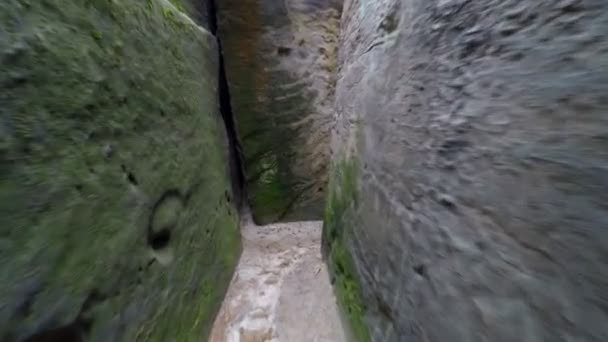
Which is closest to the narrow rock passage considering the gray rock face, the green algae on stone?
the green algae on stone

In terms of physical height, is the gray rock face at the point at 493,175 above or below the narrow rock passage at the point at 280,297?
above

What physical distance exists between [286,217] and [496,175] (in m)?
2.37

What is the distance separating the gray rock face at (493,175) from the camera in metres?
0.41

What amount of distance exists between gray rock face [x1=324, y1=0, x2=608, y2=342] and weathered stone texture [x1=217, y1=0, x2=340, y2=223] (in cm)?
172

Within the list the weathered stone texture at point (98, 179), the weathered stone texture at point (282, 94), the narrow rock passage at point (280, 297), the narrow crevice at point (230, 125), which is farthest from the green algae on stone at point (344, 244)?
the narrow crevice at point (230, 125)

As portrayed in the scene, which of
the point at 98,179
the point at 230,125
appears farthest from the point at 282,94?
the point at 98,179

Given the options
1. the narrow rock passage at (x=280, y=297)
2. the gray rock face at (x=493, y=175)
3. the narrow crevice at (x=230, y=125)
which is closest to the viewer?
the gray rock face at (x=493, y=175)

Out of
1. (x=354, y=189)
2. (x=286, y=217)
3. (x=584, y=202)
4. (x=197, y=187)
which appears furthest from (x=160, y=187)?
(x=286, y=217)

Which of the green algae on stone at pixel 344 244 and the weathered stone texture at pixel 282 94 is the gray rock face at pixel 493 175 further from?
the weathered stone texture at pixel 282 94

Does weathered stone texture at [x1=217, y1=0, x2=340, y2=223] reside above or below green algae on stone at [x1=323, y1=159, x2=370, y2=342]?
above

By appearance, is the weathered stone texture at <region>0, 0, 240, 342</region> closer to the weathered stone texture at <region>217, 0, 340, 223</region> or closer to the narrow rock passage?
the narrow rock passage

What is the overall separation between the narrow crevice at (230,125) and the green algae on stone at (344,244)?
3.65 feet

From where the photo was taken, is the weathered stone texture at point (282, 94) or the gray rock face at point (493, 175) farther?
the weathered stone texture at point (282, 94)

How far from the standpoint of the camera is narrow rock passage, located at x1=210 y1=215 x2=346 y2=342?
4.74 ft
